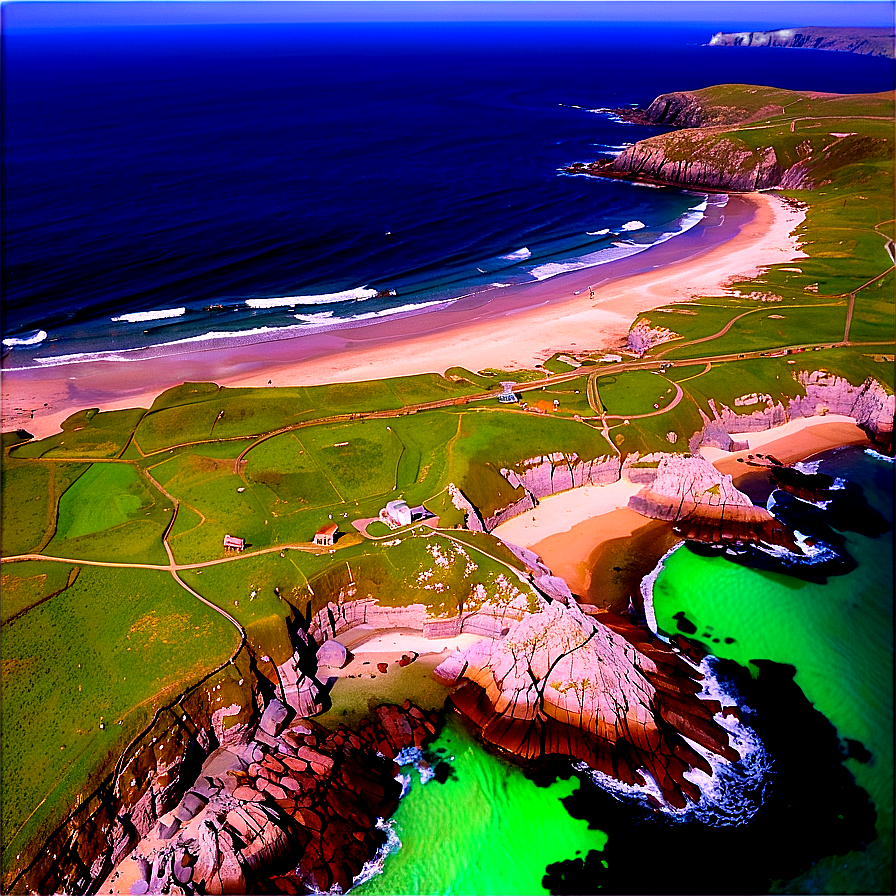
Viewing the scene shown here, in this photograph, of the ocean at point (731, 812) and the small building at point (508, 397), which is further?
the small building at point (508, 397)

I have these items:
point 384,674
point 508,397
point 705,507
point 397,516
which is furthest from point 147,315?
point 705,507

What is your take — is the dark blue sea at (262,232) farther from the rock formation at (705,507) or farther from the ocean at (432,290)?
the rock formation at (705,507)

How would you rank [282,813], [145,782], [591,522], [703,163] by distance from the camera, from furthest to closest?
[703,163]
[591,522]
[145,782]
[282,813]

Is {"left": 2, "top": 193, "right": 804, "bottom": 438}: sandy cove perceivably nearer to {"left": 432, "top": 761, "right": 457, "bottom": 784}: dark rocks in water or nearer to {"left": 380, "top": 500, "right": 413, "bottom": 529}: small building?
{"left": 380, "top": 500, "right": 413, "bottom": 529}: small building

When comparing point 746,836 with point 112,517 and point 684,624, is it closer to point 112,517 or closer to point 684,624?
point 684,624

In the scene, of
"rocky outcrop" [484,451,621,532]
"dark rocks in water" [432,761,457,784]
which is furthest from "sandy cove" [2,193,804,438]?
"dark rocks in water" [432,761,457,784]

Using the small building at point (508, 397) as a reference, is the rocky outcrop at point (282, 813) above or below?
below

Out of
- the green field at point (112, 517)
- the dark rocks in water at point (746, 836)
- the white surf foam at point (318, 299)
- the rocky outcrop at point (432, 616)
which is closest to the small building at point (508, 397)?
the rocky outcrop at point (432, 616)
